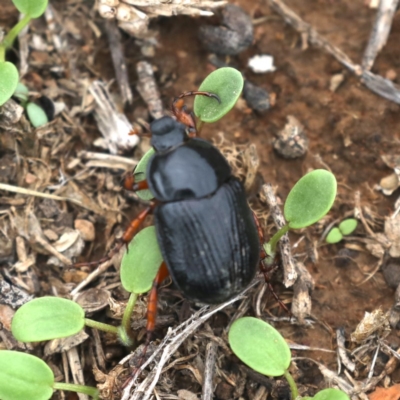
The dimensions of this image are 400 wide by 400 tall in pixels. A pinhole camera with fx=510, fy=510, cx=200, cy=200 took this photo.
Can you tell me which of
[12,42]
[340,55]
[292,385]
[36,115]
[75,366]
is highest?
[340,55]

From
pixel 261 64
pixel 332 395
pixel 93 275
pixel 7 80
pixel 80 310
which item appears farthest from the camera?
pixel 261 64

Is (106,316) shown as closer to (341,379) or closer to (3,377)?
(3,377)

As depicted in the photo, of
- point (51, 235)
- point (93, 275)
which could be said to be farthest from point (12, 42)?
point (93, 275)

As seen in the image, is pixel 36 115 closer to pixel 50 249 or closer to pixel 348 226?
pixel 50 249

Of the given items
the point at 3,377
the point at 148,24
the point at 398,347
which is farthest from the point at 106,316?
the point at 148,24

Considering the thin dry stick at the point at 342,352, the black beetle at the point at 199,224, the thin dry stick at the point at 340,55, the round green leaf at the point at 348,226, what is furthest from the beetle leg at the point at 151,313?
the thin dry stick at the point at 340,55

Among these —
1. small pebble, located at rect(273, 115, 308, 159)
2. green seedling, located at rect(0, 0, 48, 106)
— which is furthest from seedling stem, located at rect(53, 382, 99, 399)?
small pebble, located at rect(273, 115, 308, 159)

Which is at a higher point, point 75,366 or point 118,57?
point 118,57
